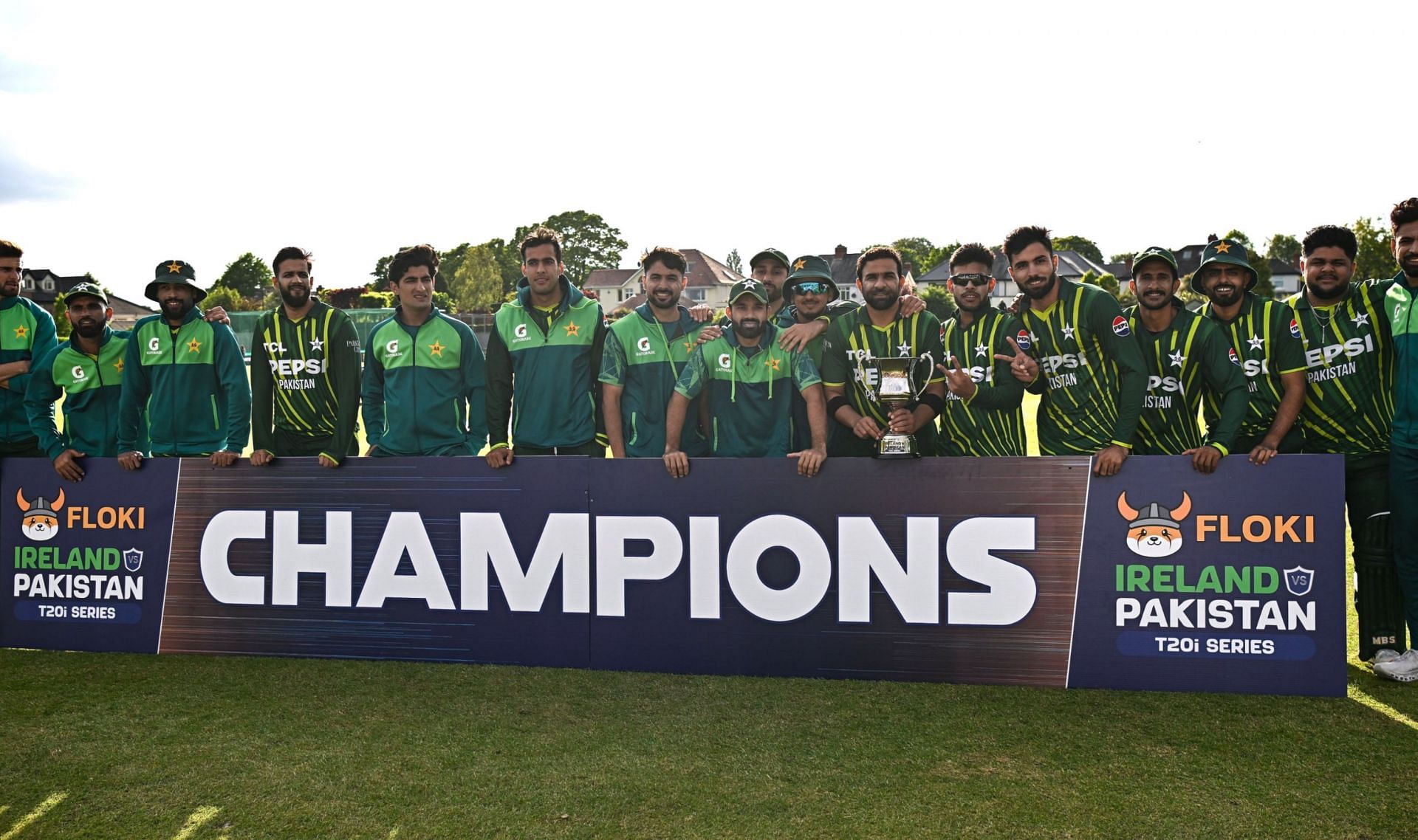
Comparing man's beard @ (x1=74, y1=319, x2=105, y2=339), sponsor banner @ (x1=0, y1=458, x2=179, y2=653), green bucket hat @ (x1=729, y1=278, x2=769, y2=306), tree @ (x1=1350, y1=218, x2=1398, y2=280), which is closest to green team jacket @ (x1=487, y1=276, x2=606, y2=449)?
green bucket hat @ (x1=729, y1=278, x2=769, y2=306)

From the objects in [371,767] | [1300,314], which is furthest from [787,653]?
[1300,314]

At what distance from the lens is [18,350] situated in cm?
661

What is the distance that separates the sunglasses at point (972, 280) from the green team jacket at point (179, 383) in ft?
14.7

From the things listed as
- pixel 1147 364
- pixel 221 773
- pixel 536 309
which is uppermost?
pixel 536 309

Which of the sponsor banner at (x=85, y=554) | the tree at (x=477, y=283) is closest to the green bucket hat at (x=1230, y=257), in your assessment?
the sponsor banner at (x=85, y=554)

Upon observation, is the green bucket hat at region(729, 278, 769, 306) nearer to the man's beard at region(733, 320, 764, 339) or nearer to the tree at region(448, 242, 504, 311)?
the man's beard at region(733, 320, 764, 339)

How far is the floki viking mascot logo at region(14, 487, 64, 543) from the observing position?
614cm

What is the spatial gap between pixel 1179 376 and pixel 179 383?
6.08 meters

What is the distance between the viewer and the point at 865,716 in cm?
478

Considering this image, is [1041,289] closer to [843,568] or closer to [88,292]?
[843,568]

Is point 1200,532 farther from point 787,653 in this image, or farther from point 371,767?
point 371,767

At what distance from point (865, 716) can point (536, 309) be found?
311cm

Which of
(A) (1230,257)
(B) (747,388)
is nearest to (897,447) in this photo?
Answer: (B) (747,388)

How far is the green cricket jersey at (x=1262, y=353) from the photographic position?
17.7 ft
